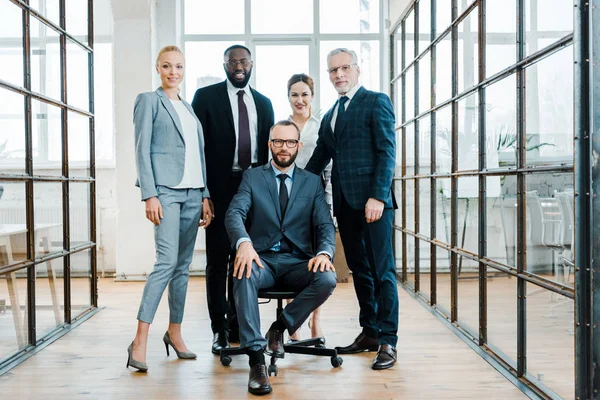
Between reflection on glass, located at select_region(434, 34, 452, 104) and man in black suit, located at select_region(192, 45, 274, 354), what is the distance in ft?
4.29

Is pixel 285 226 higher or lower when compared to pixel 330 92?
lower

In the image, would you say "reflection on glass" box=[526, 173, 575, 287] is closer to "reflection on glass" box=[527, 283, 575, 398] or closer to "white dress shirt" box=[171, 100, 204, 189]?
"reflection on glass" box=[527, 283, 575, 398]

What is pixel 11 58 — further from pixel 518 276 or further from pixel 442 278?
pixel 442 278

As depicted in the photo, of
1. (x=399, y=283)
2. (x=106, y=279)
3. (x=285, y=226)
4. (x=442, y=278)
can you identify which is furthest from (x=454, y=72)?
(x=106, y=279)

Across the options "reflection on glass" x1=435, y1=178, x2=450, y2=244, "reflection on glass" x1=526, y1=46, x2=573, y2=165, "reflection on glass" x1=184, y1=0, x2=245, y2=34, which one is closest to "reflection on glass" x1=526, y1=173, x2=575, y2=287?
"reflection on glass" x1=526, y1=46, x2=573, y2=165

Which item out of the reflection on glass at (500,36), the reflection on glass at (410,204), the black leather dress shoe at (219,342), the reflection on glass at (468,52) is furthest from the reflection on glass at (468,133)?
the black leather dress shoe at (219,342)

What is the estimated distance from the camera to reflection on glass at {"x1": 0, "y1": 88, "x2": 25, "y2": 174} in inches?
119

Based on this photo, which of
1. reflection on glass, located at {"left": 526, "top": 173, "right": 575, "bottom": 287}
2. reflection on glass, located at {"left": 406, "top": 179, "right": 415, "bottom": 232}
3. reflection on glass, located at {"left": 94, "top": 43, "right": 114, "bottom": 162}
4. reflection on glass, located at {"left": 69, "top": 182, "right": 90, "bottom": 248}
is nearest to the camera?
reflection on glass, located at {"left": 526, "top": 173, "right": 575, "bottom": 287}

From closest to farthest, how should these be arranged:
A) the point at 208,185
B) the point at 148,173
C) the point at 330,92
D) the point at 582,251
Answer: the point at 582,251
the point at 148,173
the point at 208,185
the point at 330,92

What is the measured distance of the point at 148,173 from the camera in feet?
9.63

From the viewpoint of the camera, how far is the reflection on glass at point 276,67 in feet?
22.0

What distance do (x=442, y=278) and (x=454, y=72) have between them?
1.30 metres

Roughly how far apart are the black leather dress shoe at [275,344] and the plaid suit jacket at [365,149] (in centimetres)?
72

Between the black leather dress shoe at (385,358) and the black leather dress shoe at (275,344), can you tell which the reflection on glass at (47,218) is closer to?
the black leather dress shoe at (275,344)
